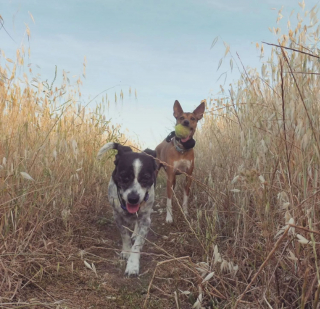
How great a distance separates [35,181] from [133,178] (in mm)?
959

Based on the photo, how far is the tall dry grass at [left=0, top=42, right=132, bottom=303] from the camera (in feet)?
7.00

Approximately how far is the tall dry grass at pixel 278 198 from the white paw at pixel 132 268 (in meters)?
0.63

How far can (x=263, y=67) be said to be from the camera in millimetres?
2334

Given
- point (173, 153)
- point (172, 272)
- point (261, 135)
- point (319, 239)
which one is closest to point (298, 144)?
point (261, 135)

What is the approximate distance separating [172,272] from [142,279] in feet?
0.89

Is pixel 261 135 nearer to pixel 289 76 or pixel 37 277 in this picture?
pixel 289 76

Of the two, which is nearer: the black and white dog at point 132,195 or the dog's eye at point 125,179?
the black and white dog at point 132,195

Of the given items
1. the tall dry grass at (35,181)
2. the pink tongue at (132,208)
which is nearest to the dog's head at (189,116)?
the tall dry grass at (35,181)

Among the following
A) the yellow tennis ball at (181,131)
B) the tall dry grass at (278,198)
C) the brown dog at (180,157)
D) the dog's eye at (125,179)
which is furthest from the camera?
the brown dog at (180,157)

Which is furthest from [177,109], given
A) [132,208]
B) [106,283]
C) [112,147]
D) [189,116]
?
[106,283]

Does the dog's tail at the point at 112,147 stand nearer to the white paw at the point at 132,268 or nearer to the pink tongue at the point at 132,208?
the pink tongue at the point at 132,208

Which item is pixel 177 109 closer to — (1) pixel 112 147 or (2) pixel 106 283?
(1) pixel 112 147

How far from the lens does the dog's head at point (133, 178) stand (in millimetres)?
2908

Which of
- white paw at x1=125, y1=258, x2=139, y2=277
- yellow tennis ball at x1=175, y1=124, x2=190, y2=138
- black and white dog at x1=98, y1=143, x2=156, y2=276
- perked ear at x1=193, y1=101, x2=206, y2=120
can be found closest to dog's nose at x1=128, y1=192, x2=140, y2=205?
black and white dog at x1=98, y1=143, x2=156, y2=276
